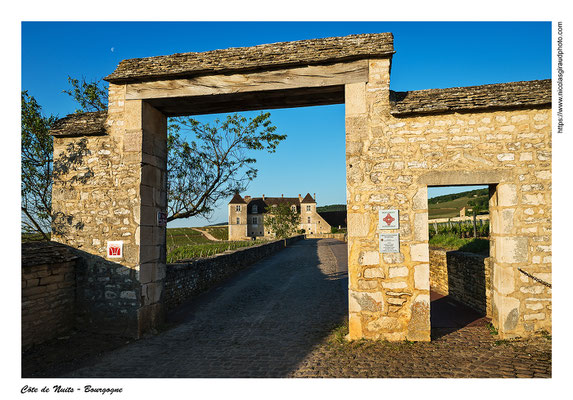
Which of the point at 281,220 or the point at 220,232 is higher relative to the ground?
the point at 281,220

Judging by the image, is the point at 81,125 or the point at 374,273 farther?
the point at 81,125

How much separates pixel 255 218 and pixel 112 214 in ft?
191

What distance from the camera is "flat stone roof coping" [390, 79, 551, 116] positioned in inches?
194

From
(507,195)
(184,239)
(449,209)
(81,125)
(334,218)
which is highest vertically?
(81,125)

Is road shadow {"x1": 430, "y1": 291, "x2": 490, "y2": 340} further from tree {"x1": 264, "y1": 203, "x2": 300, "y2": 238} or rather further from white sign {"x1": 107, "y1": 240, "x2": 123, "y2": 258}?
tree {"x1": 264, "y1": 203, "x2": 300, "y2": 238}

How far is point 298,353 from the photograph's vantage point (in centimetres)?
484

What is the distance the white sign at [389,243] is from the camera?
16.7ft

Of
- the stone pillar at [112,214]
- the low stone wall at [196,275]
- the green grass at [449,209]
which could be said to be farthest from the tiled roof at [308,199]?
the stone pillar at [112,214]

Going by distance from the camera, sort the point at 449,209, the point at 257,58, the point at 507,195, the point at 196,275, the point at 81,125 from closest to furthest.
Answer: the point at 507,195 → the point at 257,58 → the point at 81,125 → the point at 196,275 → the point at 449,209

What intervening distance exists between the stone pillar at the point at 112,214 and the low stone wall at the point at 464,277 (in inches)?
246

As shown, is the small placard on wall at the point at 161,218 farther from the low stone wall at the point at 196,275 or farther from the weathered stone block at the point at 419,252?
the weathered stone block at the point at 419,252

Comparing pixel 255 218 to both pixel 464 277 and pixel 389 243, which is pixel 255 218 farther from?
pixel 389 243

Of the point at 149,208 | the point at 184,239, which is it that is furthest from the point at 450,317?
the point at 184,239

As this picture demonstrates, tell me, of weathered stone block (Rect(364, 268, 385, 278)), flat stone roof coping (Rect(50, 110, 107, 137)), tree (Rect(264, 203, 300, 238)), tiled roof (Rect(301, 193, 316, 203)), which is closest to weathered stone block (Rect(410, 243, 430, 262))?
weathered stone block (Rect(364, 268, 385, 278))
